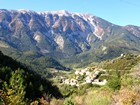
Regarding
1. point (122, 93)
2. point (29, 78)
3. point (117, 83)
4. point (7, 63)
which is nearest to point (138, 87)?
point (122, 93)

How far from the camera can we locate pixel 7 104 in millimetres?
42531

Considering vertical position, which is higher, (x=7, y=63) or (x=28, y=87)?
(x=7, y=63)

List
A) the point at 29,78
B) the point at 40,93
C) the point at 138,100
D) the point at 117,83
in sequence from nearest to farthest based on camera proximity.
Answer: the point at 138,100, the point at 117,83, the point at 40,93, the point at 29,78

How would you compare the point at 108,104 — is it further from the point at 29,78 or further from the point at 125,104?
the point at 29,78

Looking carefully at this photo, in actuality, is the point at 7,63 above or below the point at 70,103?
above

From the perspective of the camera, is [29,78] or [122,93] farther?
[29,78]

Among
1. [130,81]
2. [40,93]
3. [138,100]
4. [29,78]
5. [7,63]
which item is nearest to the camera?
[138,100]

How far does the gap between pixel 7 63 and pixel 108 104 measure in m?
107

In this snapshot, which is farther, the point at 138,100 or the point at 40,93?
the point at 40,93

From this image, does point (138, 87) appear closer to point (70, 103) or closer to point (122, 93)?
point (122, 93)

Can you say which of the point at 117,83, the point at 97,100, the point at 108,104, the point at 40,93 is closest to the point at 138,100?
the point at 108,104

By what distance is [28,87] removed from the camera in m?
118

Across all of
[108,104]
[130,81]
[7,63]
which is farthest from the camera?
[7,63]

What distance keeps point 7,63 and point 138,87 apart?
373 ft
